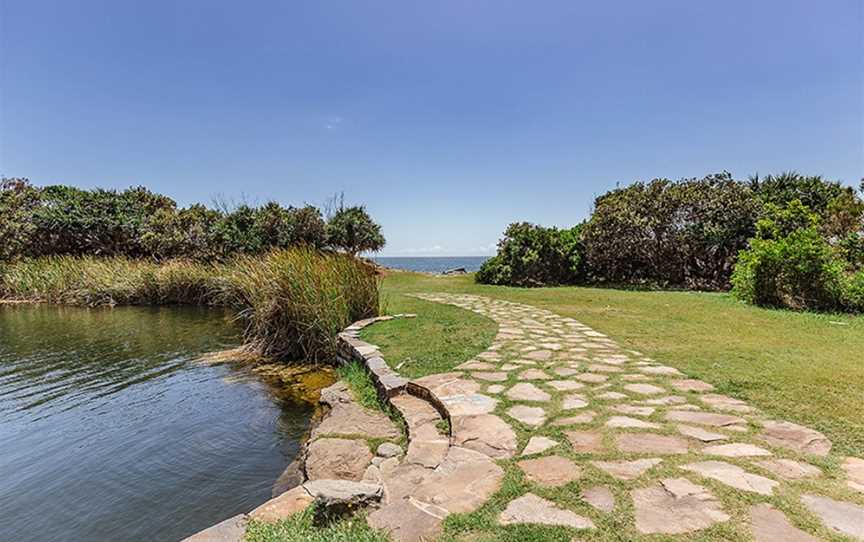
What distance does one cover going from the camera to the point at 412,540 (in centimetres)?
146

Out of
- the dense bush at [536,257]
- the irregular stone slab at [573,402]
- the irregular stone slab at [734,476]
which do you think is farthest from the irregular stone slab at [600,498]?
the dense bush at [536,257]

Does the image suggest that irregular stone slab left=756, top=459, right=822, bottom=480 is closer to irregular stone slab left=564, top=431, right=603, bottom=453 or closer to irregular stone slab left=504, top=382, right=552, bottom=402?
irregular stone slab left=564, top=431, right=603, bottom=453

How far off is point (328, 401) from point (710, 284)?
11659 mm

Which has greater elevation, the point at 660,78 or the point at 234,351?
the point at 660,78

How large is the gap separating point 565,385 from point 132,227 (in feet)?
66.3

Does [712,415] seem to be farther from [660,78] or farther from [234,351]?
[660,78]

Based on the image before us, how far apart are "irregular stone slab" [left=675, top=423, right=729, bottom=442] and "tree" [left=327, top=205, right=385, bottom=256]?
58.4 ft

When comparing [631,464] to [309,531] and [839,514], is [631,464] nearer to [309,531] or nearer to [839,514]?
[839,514]

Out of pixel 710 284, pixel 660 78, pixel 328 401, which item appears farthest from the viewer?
pixel 710 284

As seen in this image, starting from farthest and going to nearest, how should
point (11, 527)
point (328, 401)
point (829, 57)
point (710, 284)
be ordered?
point (710, 284)
point (829, 57)
point (328, 401)
point (11, 527)

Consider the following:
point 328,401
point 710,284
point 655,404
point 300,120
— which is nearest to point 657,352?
point 655,404

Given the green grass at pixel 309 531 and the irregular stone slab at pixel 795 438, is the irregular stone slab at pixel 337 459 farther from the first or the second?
the irregular stone slab at pixel 795 438

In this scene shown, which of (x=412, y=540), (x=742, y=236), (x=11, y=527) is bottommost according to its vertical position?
(x=11, y=527)

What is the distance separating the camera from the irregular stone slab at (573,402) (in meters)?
2.67
